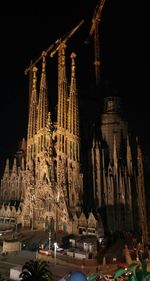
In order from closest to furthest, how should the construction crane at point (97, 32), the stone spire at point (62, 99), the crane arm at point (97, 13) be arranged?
the stone spire at point (62, 99)
the crane arm at point (97, 13)
the construction crane at point (97, 32)

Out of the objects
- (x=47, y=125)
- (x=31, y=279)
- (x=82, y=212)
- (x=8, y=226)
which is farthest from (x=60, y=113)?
(x=31, y=279)

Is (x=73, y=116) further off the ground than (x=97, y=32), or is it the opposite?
(x=97, y=32)

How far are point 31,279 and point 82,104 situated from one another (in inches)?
2052

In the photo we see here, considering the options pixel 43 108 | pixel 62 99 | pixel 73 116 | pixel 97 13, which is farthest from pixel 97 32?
pixel 73 116

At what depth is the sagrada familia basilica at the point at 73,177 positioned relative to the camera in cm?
4512

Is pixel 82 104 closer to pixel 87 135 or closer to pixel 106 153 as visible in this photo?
pixel 87 135

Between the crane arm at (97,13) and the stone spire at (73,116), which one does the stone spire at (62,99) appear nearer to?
the stone spire at (73,116)

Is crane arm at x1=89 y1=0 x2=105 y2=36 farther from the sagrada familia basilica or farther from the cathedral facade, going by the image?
the cathedral facade

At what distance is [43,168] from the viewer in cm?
5325

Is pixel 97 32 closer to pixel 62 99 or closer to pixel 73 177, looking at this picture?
pixel 62 99

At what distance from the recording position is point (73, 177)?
169ft

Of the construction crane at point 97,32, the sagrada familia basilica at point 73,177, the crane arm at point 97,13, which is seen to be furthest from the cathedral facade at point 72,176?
the crane arm at point 97,13

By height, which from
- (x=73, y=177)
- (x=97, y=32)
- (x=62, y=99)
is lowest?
(x=73, y=177)

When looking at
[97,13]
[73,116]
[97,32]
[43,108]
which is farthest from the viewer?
[97,32]
